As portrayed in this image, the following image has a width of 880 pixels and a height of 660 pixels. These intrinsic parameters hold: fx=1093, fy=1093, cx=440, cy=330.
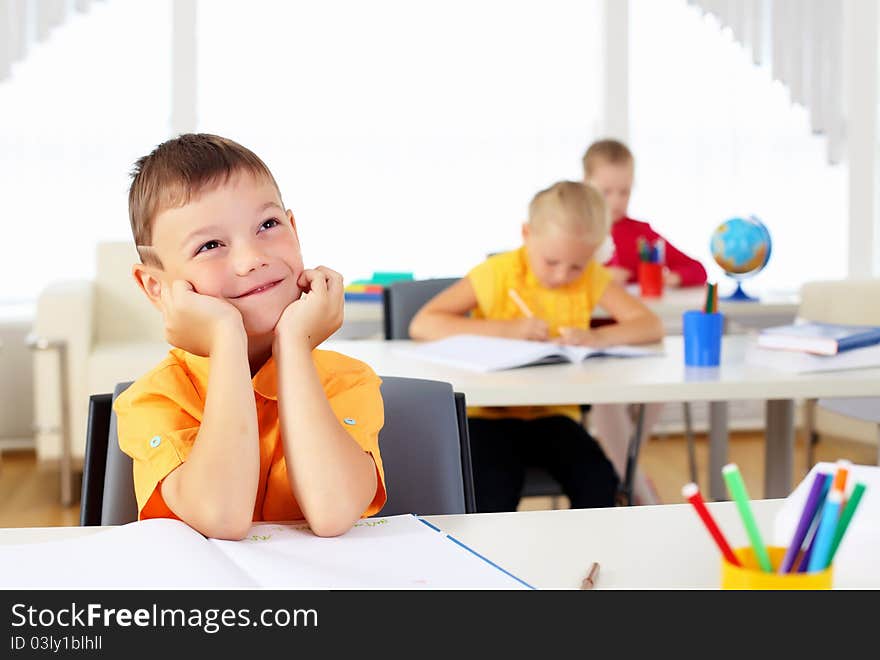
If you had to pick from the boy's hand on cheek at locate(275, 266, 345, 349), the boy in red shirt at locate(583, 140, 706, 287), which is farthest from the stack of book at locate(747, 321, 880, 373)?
the boy in red shirt at locate(583, 140, 706, 287)

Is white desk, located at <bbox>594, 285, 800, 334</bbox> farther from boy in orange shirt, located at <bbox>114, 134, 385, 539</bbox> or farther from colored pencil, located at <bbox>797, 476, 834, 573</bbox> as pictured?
colored pencil, located at <bbox>797, 476, 834, 573</bbox>

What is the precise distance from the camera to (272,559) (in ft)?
2.88

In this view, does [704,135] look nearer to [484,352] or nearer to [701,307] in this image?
[701,307]

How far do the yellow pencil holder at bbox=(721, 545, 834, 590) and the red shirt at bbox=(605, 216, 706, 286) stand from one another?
10.8 feet

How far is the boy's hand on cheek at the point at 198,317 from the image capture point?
3.48 feet

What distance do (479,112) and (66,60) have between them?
1.82 m

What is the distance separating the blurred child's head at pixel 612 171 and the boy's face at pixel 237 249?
2.96m

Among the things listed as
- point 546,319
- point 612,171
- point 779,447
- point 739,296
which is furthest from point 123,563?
point 612,171

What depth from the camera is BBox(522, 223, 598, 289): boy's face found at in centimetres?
246

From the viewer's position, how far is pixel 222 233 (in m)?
1.10

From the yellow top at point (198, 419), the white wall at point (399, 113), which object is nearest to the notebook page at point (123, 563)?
the yellow top at point (198, 419)

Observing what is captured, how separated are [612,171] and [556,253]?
1586 mm
